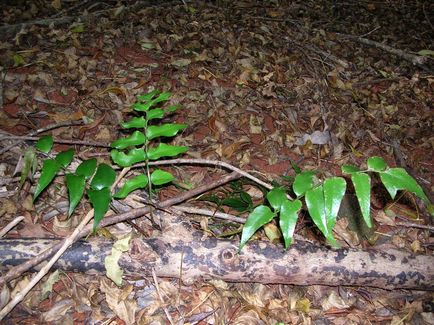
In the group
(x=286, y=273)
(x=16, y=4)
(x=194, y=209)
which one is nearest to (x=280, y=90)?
(x=194, y=209)

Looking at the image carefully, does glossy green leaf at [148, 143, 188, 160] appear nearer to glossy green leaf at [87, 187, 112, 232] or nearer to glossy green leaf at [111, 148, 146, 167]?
glossy green leaf at [111, 148, 146, 167]

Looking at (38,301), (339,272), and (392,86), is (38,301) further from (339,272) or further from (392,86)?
(392,86)

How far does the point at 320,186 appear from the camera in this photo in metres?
1.61

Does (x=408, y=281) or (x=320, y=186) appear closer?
(x=320, y=186)

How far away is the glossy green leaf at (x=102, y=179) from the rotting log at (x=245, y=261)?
34cm

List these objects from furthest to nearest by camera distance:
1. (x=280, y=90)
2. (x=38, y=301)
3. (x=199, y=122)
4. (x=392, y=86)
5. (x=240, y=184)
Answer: (x=392, y=86)
(x=280, y=90)
(x=199, y=122)
(x=240, y=184)
(x=38, y=301)

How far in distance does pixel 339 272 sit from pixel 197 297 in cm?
85

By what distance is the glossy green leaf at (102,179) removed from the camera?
1.82 m

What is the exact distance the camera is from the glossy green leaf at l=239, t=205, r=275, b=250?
1681mm

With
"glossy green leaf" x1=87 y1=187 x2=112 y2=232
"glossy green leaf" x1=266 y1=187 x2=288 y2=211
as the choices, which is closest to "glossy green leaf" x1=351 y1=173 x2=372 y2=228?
"glossy green leaf" x1=266 y1=187 x2=288 y2=211

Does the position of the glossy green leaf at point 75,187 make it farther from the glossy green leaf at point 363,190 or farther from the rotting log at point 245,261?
the glossy green leaf at point 363,190

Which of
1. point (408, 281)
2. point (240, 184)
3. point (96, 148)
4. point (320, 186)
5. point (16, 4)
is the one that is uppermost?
point (16, 4)

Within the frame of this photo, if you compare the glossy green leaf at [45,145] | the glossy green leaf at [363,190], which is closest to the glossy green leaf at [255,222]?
the glossy green leaf at [363,190]

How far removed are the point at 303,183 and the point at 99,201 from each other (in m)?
1.02
